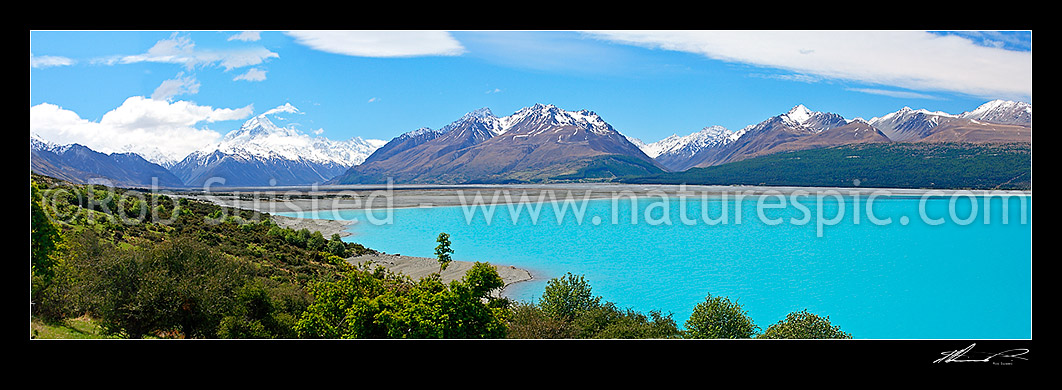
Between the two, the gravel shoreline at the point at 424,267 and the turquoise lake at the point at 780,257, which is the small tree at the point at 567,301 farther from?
the gravel shoreline at the point at 424,267

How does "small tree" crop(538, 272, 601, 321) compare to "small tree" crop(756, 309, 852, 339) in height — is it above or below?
above

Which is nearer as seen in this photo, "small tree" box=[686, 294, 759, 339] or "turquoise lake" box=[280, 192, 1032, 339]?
"small tree" box=[686, 294, 759, 339]

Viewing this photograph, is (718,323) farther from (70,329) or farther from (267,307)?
(70,329)

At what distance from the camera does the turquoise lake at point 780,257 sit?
23.3 metres

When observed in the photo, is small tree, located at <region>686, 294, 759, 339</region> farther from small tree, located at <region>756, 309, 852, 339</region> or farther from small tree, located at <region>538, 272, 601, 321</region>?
small tree, located at <region>538, 272, 601, 321</region>

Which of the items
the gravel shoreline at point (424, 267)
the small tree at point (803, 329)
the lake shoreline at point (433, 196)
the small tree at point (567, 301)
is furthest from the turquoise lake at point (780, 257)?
the lake shoreline at point (433, 196)

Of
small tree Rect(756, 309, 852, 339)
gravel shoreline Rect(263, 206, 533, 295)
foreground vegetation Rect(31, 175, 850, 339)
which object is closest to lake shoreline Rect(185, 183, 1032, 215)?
gravel shoreline Rect(263, 206, 533, 295)
